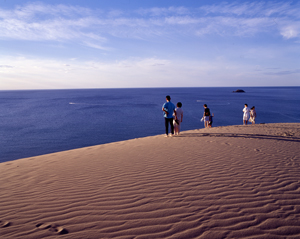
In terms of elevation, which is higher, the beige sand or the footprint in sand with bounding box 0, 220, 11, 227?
the footprint in sand with bounding box 0, 220, 11, 227

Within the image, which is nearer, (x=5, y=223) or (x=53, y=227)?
(x=53, y=227)

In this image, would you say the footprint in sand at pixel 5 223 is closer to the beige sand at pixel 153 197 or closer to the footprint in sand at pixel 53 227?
the beige sand at pixel 153 197

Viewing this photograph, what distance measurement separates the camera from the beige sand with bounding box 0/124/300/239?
10.0 ft

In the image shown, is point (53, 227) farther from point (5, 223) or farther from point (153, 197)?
point (153, 197)

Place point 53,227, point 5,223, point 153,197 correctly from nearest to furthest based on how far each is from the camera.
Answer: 1. point 53,227
2. point 5,223
3. point 153,197

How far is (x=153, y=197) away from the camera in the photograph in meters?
4.00

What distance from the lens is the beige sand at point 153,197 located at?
3.06 metres

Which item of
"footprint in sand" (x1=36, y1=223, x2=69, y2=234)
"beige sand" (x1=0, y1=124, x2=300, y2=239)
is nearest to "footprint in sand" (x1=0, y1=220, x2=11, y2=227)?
"beige sand" (x1=0, y1=124, x2=300, y2=239)

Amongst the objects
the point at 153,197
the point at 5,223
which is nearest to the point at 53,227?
the point at 5,223

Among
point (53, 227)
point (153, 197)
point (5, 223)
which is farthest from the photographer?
point (153, 197)

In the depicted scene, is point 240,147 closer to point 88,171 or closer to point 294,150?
point 294,150

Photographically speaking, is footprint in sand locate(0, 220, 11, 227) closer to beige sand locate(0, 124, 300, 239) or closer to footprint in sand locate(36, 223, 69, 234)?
beige sand locate(0, 124, 300, 239)

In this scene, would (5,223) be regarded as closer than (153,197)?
Yes

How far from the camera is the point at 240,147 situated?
8250 millimetres
